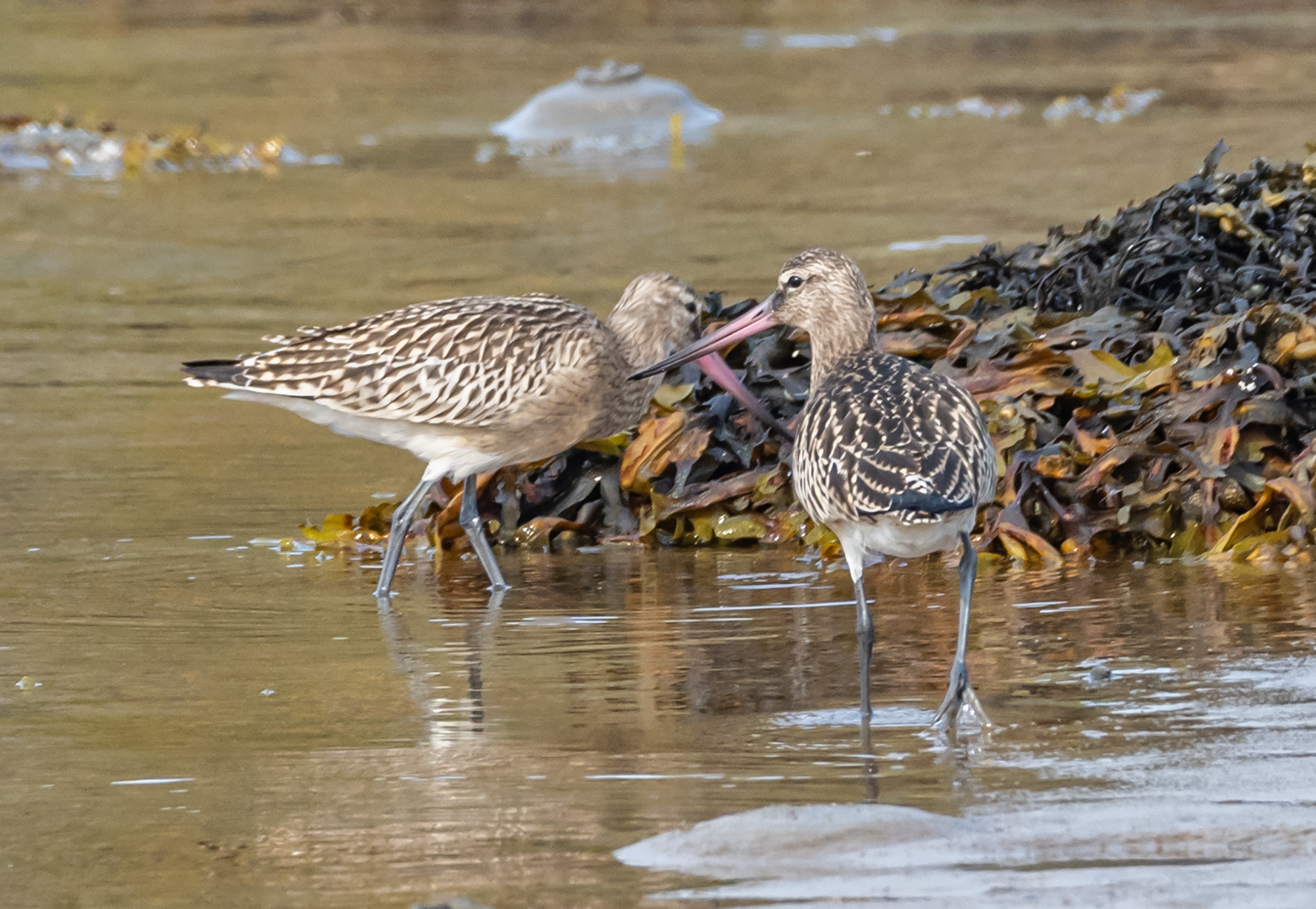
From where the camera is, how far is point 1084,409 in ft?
24.0

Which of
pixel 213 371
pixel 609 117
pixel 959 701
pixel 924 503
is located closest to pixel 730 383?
pixel 213 371

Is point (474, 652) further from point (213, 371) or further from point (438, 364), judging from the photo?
point (213, 371)

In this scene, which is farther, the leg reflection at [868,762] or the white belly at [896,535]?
the white belly at [896,535]

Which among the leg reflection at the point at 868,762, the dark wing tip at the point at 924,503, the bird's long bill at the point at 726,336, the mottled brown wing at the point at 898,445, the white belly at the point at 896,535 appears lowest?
the leg reflection at the point at 868,762

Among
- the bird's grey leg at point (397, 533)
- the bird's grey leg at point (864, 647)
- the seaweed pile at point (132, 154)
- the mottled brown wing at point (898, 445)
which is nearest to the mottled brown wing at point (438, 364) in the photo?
the bird's grey leg at point (397, 533)

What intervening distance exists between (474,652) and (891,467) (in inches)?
58.4

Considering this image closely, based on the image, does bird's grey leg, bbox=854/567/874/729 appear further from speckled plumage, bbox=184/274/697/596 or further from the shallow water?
speckled plumage, bbox=184/274/697/596

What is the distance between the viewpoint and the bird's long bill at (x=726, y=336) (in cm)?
666

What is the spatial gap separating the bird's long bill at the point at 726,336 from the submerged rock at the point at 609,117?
11482mm

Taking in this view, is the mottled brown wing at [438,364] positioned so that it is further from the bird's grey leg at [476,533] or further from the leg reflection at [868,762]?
the leg reflection at [868,762]

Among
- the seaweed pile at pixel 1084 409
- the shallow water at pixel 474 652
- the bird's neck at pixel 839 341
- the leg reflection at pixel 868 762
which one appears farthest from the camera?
the seaweed pile at pixel 1084 409

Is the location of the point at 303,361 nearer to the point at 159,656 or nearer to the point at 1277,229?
the point at 159,656

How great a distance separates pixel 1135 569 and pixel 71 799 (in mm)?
3434

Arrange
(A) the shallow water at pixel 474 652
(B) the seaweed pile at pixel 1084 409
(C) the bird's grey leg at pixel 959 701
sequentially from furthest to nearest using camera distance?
(B) the seaweed pile at pixel 1084 409
(C) the bird's grey leg at pixel 959 701
(A) the shallow water at pixel 474 652
